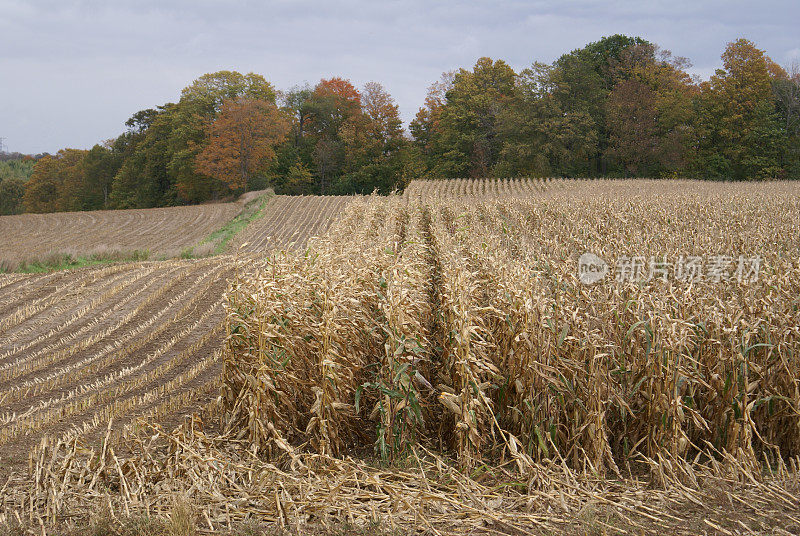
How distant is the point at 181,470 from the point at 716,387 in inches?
183

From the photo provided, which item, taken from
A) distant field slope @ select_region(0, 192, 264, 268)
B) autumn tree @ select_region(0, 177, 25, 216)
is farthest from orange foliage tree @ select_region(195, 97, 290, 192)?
autumn tree @ select_region(0, 177, 25, 216)

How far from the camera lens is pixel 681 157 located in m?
48.9

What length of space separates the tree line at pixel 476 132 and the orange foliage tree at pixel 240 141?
128 millimetres

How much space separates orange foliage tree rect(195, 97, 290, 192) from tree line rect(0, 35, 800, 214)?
0.42 feet

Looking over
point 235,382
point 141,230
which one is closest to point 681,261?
point 235,382

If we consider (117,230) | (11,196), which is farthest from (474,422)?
(11,196)

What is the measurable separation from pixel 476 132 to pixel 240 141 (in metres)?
22.4

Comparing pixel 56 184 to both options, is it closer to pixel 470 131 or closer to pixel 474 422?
pixel 470 131

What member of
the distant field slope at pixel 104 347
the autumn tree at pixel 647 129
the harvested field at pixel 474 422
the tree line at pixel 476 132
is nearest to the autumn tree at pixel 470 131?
the tree line at pixel 476 132

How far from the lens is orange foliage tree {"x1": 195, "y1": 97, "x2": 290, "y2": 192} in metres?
48.7

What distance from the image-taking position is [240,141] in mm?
49031

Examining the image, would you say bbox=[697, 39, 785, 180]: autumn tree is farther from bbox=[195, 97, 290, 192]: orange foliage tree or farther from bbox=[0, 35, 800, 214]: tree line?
bbox=[195, 97, 290, 192]: orange foliage tree

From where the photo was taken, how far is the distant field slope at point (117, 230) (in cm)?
2606

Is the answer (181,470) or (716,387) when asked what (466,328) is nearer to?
(716,387)
